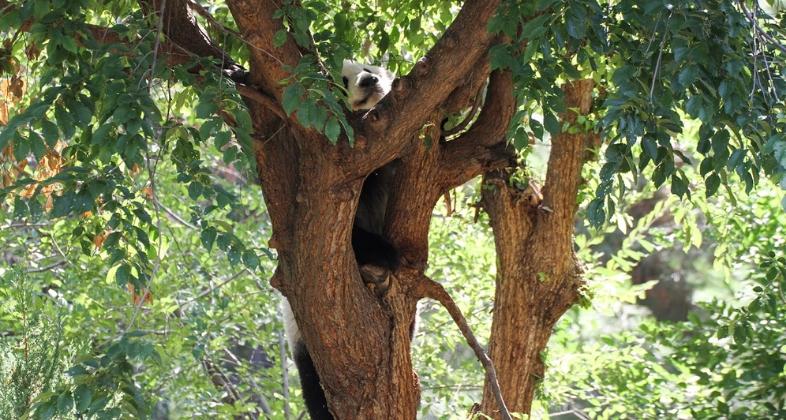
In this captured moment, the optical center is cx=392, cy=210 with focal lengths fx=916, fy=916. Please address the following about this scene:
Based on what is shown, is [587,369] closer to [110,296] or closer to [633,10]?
[110,296]

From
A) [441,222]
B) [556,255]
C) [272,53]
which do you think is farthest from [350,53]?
[441,222]

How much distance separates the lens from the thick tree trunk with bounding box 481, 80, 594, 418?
11.9 feet

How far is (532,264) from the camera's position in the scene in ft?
11.9

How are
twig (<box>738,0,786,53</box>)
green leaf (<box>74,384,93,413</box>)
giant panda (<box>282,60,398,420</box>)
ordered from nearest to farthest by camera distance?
1. twig (<box>738,0,786,53</box>)
2. green leaf (<box>74,384,93,413</box>)
3. giant panda (<box>282,60,398,420</box>)

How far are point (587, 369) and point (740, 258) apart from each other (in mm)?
991

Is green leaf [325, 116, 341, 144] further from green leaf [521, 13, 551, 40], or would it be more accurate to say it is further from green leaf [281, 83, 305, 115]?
green leaf [521, 13, 551, 40]

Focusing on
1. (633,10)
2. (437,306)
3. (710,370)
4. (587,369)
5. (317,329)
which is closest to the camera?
(633,10)

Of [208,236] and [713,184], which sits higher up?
[713,184]

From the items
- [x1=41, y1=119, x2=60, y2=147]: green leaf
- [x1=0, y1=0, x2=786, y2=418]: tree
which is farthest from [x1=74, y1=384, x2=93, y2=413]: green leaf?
[x1=41, y1=119, x2=60, y2=147]: green leaf

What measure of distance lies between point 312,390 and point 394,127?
132cm

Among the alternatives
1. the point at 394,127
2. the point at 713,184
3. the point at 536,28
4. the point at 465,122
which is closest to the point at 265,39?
the point at 394,127

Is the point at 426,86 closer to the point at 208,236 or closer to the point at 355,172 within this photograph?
the point at 355,172

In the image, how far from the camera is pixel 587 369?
4.95m

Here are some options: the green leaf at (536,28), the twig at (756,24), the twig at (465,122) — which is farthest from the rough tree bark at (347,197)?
the twig at (756,24)
